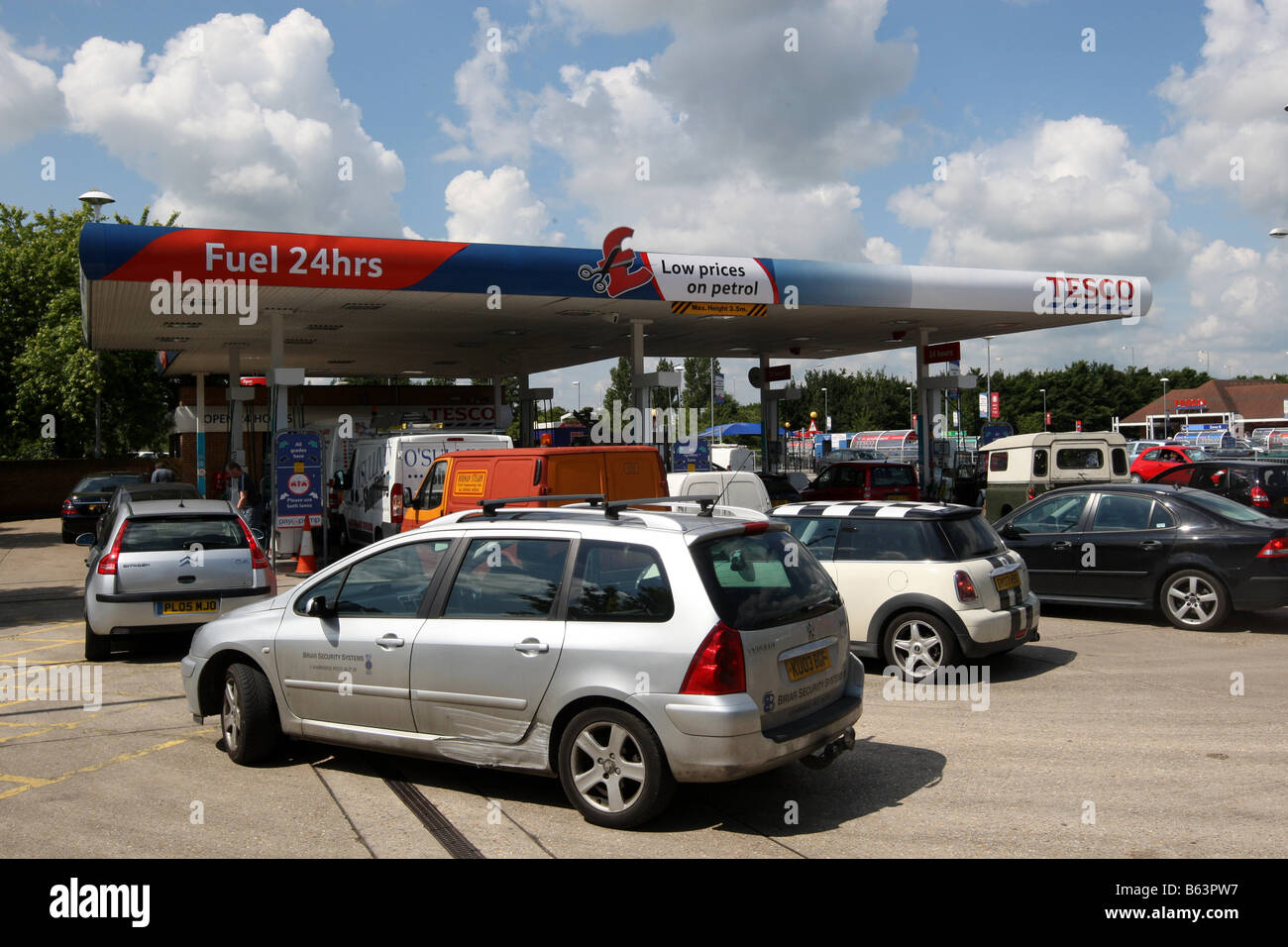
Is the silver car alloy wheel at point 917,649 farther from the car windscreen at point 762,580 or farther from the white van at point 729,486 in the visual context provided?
the white van at point 729,486

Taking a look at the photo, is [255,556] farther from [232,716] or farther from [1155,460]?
[1155,460]

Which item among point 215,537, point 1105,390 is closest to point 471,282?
point 215,537

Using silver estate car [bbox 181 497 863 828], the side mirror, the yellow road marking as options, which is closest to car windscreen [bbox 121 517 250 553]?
the yellow road marking

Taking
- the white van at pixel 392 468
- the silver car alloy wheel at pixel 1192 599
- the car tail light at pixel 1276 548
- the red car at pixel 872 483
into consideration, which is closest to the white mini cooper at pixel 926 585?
the silver car alloy wheel at pixel 1192 599

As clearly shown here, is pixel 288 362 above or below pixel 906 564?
above

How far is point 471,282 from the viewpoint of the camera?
17.8 m

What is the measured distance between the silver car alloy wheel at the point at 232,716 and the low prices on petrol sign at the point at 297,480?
38.6 ft

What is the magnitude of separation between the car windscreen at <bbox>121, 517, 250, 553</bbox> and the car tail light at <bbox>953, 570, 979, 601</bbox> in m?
6.72

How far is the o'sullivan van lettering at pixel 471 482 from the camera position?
13102 mm

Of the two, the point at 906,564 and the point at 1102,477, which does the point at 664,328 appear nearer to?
the point at 1102,477

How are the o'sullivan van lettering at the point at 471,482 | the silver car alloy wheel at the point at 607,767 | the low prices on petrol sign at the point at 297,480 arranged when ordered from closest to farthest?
the silver car alloy wheel at the point at 607,767, the o'sullivan van lettering at the point at 471,482, the low prices on petrol sign at the point at 297,480

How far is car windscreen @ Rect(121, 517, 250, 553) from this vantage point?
1008cm

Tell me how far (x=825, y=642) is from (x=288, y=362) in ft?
95.6

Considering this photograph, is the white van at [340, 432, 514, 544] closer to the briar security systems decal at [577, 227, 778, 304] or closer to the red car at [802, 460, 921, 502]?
the briar security systems decal at [577, 227, 778, 304]
